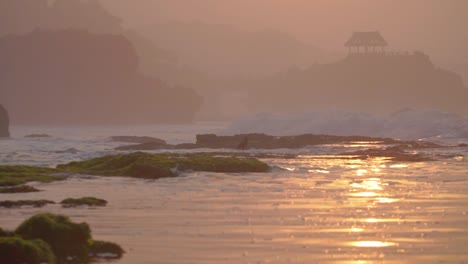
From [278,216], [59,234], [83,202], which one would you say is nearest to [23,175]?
[83,202]

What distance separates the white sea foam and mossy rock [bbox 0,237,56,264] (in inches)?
2210

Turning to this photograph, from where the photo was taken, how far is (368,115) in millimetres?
88750

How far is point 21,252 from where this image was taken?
1513 centimetres

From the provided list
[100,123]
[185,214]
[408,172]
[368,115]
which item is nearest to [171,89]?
[100,123]

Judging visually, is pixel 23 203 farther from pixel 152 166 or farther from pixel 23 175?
pixel 152 166

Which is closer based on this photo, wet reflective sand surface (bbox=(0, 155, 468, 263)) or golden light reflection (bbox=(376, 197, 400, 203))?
wet reflective sand surface (bbox=(0, 155, 468, 263))

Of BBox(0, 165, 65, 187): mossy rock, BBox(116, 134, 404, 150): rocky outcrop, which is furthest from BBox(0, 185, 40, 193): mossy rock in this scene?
BBox(116, 134, 404, 150): rocky outcrop

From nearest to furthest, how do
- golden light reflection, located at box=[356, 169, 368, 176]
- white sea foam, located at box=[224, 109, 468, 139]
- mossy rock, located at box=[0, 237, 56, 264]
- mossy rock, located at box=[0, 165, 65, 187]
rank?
mossy rock, located at box=[0, 237, 56, 264] < mossy rock, located at box=[0, 165, 65, 187] < golden light reflection, located at box=[356, 169, 368, 176] < white sea foam, located at box=[224, 109, 468, 139]

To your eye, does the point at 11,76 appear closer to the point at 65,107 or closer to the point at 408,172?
the point at 65,107

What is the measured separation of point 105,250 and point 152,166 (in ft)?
52.5

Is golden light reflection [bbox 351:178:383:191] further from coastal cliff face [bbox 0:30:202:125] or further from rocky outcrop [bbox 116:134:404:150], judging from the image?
coastal cliff face [bbox 0:30:202:125]

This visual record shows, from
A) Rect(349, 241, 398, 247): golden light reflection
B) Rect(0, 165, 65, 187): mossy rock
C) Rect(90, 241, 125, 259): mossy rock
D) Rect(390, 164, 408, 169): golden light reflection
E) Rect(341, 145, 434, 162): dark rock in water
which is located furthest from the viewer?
Rect(341, 145, 434, 162): dark rock in water

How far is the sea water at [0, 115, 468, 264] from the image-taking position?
16453mm

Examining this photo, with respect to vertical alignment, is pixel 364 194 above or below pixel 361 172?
below
